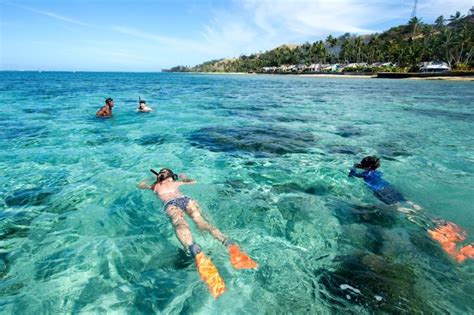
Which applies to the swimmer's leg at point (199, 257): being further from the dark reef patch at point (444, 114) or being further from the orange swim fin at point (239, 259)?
the dark reef patch at point (444, 114)

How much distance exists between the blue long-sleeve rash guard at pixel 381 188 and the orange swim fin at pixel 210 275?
488cm

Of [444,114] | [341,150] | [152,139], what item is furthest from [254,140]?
[444,114]

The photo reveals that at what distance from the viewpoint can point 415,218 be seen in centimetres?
645

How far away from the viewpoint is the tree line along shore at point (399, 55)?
86.5 metres

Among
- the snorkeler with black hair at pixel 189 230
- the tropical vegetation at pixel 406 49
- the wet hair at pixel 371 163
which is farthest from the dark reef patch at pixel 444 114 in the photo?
the tropical vegetation at pixel 406 49

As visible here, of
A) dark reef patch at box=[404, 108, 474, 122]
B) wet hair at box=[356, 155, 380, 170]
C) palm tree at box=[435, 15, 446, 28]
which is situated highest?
palm tree at box=[435, 15, 446, 28]

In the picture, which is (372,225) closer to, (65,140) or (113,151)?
(113,151)

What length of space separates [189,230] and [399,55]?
112999 millimetres

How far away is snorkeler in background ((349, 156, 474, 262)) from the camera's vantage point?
527 cm

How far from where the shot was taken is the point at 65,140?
44.0ft

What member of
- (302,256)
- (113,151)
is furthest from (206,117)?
(302,256)

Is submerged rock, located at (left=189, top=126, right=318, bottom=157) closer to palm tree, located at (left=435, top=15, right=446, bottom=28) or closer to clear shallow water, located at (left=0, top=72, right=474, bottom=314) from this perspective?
Result: clear shallow water, located at (left=0, top=72, right=474, bottom=314)

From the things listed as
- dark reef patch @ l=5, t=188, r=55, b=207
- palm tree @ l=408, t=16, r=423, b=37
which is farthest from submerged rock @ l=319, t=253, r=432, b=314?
palm tree @ l=408, t=16, r=423, b=37

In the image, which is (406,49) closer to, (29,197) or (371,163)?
(371,163)
